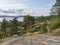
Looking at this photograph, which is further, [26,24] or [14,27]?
[26,24]

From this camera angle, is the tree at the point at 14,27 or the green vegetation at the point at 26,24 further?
the green vegetation at the point at 26,24

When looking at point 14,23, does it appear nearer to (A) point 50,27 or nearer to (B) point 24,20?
(B) point 24,20

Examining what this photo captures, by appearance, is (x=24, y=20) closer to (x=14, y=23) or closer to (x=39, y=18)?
(x=14, y=23)

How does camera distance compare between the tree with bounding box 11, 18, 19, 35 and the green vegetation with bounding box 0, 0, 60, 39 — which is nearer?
the tree with bounding box 11, 18, 19, 35

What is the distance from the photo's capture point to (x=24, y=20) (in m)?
44.1

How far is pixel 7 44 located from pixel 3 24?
24157 millimetres

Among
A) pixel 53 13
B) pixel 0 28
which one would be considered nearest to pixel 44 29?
pixel 53 13

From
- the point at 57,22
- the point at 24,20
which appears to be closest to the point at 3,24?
the point at 24,20

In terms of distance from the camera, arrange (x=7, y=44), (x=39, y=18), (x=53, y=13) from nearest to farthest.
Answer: (x=7, y=44), (x=53, y=13), (x=39, y=18)

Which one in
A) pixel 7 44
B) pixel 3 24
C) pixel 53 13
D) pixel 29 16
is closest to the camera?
pixel 7 44

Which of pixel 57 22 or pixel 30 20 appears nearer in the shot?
pixel 57 22

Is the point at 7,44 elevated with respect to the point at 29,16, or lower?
lower

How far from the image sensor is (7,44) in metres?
17.9

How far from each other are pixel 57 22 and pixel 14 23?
12.4 metres
